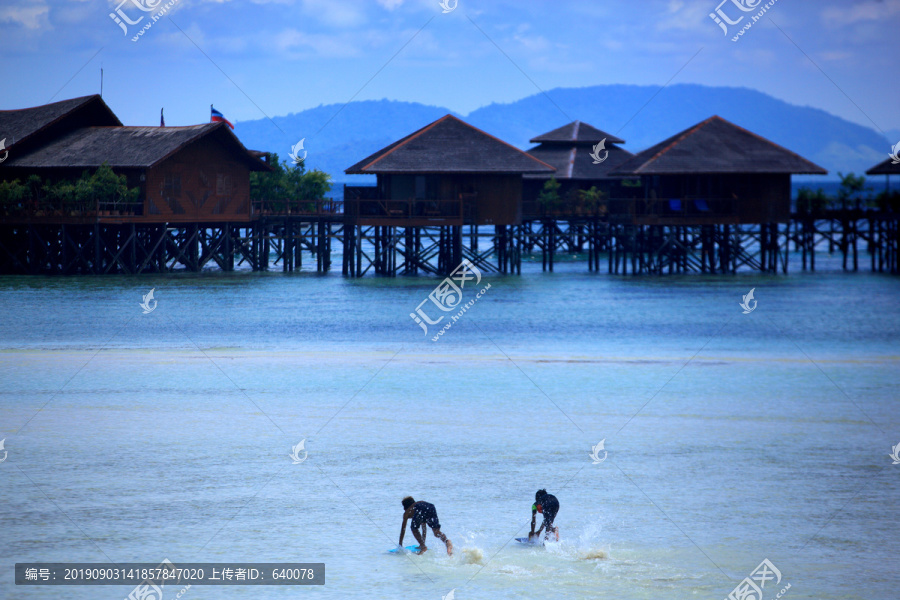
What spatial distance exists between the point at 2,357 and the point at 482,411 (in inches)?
429

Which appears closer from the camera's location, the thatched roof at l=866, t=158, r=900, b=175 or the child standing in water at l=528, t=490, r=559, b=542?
the child standing in water at l=528, t=490, r=559, b=542

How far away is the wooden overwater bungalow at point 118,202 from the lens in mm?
42500

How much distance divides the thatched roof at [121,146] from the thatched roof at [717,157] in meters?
17.5

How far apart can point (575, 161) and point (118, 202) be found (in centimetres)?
2676

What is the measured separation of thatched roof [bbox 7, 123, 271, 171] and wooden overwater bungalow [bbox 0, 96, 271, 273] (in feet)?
0.14

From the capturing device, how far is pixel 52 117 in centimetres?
4644

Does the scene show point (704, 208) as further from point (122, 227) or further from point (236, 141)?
point (122, 227)

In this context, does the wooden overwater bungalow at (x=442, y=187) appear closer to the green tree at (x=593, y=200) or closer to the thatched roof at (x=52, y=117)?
the green tree at (x=593, y=200)

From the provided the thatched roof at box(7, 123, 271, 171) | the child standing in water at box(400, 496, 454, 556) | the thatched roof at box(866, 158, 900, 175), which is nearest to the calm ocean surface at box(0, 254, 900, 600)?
the child standing in water at box(400, 496, 454, 556)

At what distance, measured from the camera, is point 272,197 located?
5425 centimetres

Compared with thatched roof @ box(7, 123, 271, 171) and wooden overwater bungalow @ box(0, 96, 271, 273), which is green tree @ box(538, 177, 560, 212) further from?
thatched roof @ box(7, 123, 271, 171)

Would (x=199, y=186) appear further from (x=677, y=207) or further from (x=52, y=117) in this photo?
(x=677, y=207)

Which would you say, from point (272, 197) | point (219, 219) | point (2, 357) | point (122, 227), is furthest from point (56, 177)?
point (2, 357)

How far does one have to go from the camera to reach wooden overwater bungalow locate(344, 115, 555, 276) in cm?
4328
